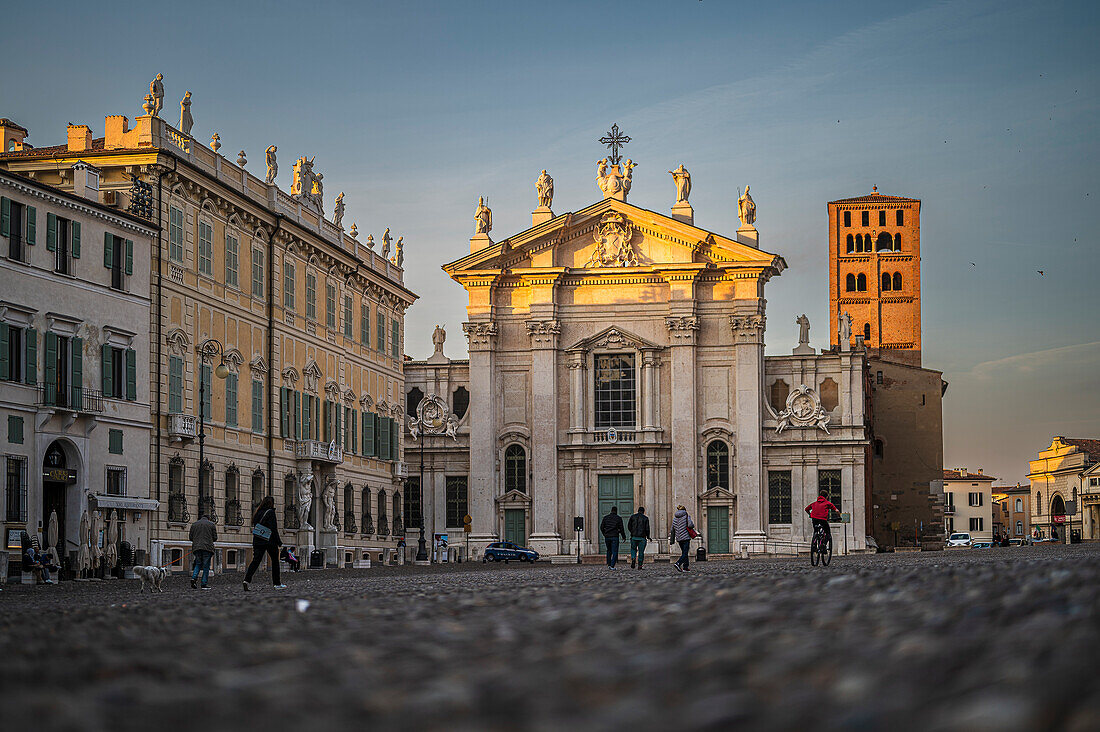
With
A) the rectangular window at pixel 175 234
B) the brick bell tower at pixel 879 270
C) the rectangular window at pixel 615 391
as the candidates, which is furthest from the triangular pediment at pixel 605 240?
the brick bell tower at pixel 879 270

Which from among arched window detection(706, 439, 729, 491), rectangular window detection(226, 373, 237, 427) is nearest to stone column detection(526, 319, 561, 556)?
arched window detection(706, 439, 729, 491)

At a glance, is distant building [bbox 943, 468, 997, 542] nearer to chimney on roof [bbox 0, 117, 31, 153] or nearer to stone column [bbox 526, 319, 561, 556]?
stone column [bbox 526, 319, 561, 556]

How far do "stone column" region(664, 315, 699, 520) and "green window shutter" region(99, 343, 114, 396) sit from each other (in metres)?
29.6

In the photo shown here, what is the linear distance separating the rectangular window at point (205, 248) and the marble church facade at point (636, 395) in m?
21.1

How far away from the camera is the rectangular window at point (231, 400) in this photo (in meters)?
45.2

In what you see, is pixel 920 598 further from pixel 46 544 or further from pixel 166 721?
pixel 46 544

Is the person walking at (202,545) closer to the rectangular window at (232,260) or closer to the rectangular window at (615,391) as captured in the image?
the rectangular window at (232,260)

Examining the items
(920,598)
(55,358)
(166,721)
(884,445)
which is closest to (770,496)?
(884,445)

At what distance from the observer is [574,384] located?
63.4 meters

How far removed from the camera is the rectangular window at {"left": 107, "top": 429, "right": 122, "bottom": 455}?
37.9m

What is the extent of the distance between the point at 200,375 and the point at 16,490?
9704mm

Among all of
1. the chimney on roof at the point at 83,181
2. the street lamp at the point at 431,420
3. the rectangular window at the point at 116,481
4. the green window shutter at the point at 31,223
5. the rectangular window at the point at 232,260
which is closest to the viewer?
the green window shutter at the point at 31,223

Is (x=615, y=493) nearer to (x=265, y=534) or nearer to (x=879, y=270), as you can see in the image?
(x=265, y=534)

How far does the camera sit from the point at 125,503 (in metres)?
37.9
